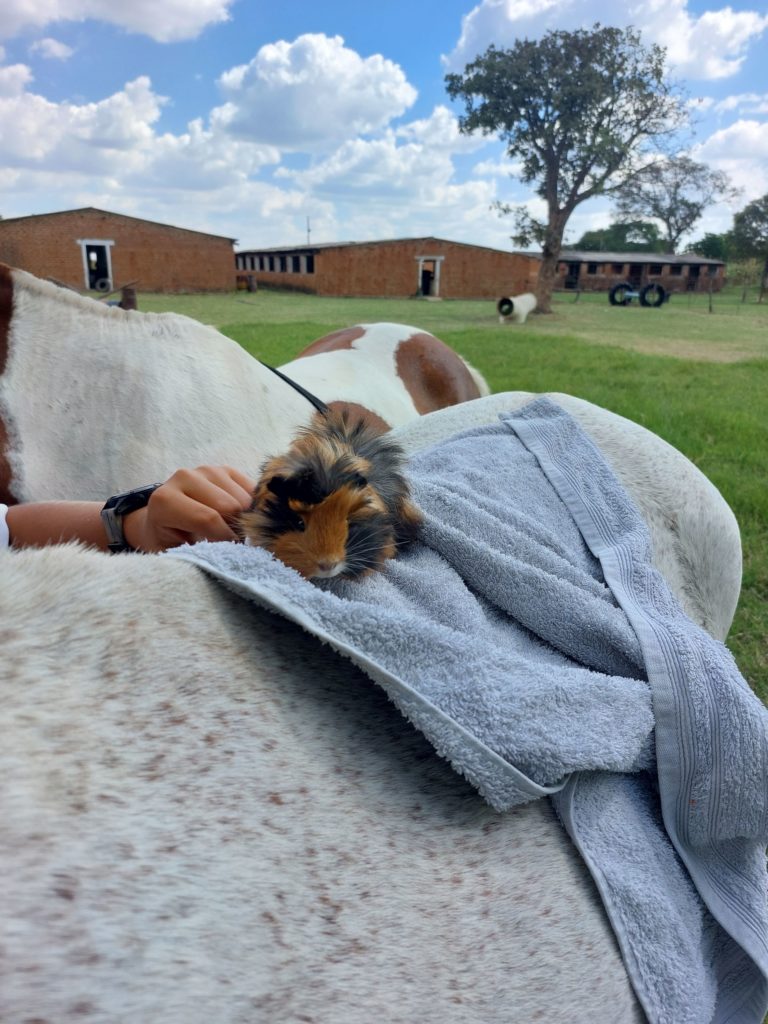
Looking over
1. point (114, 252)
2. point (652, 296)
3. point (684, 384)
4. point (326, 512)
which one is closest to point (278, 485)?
point (326, 512)

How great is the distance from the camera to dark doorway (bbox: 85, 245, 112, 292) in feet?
125

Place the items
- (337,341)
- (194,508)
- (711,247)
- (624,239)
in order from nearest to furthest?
1. (194,508)
2. (337,341)
3. (711,247)
4. (624,239)

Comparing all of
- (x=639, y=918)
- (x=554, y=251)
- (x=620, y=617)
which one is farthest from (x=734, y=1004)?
(x=554, y=251)

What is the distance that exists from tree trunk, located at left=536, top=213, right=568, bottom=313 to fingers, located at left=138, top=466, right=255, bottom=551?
31247 mm

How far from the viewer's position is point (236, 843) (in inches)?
34.4

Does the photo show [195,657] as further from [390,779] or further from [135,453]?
[135,453]

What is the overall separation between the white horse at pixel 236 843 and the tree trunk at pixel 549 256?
1244 inches

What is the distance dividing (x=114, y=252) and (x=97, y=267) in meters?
1.54

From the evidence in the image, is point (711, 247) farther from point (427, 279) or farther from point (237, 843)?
point (237, 843)

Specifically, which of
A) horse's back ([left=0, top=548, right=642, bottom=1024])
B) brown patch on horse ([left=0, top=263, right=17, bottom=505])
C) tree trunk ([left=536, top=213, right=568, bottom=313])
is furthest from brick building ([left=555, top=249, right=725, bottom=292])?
horse's back ([left=0, top=548, right=642, bottom=1024])

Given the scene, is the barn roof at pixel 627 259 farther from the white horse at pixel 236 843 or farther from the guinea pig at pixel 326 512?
the white horse at pixel 236 843

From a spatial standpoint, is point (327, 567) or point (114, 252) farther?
point (114, 252)

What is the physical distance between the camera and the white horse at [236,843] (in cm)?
75

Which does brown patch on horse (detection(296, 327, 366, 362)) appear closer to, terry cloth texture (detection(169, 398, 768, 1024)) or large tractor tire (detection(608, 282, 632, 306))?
terry cloth texture (detection(169, 398, 768, 1024))
